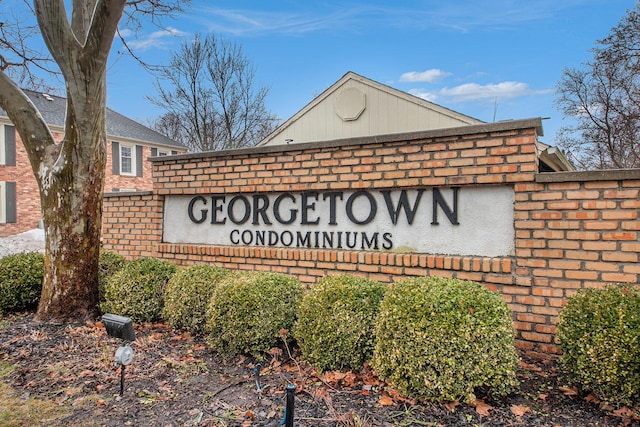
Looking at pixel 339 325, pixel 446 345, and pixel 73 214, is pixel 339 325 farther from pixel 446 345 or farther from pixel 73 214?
pixel 73 214

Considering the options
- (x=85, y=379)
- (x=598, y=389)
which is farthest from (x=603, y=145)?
(x=85, y=379)

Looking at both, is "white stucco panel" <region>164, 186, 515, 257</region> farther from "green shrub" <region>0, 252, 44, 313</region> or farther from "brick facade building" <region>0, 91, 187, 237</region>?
"brick facade building" <region>0, 91, 187, 237</region>

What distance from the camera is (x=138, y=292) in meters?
4.93

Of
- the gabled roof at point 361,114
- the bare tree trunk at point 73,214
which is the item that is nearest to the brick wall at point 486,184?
the bare tree trunk at point 73,214

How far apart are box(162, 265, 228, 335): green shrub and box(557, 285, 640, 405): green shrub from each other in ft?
10.4

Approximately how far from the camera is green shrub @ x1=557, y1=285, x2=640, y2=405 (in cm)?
266

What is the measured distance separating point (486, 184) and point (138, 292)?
A: 3.93 meters

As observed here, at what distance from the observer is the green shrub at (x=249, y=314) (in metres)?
3.72

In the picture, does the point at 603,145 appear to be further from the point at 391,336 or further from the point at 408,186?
the point at 391,336

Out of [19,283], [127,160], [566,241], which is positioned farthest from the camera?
[127,160]

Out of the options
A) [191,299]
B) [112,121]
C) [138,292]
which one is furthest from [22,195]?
[191,299]

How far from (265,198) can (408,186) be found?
1.91m

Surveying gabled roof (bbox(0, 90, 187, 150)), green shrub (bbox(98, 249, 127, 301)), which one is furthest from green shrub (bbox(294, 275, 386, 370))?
gabled roof (bbox(0, 90, 187, 150))

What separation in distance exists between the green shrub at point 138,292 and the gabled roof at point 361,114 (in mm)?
7428
